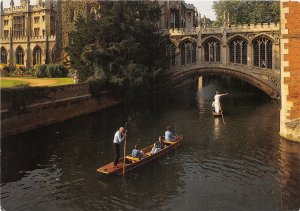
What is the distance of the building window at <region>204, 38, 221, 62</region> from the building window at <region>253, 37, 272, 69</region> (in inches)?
170

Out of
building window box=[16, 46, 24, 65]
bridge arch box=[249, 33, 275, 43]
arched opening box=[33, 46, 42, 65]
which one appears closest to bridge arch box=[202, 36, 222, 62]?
bridge arch box=[249, 33, 275, 43]

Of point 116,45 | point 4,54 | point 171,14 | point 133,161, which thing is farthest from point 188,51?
point 4,54

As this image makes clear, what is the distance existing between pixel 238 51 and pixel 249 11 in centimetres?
1583

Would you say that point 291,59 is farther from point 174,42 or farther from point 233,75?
point 174,42

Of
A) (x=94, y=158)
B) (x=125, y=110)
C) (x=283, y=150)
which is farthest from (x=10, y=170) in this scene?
(x=125, y=110)

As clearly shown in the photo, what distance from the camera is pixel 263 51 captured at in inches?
1585

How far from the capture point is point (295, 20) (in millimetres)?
19719

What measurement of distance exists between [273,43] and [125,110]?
17163 millimetres

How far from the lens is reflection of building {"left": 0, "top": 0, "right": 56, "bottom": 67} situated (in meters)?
57.2

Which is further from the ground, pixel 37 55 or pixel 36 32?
pixel 36 32

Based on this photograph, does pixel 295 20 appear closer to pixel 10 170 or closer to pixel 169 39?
pixel 10 170

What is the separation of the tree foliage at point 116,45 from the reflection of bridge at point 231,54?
228 inches

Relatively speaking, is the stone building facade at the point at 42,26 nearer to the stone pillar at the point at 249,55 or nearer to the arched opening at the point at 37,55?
the arched opening at the point at 37,55

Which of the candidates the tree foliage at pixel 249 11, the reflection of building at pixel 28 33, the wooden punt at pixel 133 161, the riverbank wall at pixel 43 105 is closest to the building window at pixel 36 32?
the reflection of building at pixel 28 33
